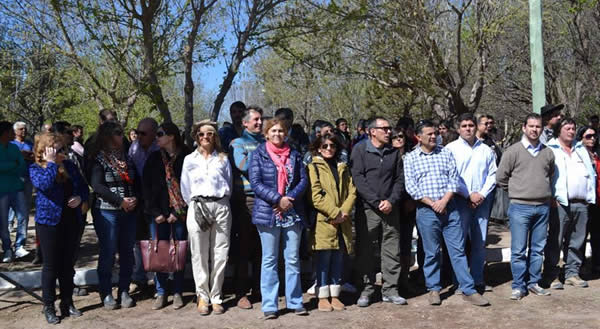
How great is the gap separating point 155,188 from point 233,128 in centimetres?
153

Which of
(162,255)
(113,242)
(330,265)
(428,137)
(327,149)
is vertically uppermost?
(428,137)

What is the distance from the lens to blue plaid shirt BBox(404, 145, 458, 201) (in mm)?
6449

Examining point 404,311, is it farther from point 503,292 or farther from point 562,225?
point 562,225

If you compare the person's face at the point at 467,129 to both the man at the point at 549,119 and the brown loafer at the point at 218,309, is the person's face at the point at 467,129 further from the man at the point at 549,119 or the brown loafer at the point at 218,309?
the brown loafer at the point at 218,309

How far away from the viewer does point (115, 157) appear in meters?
6.32

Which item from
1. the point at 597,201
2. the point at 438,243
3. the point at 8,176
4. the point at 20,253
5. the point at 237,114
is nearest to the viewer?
the point at 438,243

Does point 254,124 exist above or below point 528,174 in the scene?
above

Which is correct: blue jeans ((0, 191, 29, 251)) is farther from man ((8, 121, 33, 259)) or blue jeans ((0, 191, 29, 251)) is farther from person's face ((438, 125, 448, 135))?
person's face ((438, 125, 448, 135))

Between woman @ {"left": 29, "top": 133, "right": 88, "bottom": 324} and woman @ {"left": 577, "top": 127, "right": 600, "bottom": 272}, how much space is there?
5.99 m

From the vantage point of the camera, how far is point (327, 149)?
20.9 feet

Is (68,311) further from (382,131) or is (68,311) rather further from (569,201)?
(569,201)

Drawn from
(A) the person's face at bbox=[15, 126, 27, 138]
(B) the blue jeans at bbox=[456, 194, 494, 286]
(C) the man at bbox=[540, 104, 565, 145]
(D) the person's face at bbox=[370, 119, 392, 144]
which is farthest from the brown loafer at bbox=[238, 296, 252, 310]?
(A) the person's face at bbox=[15, 126, 27, 138]

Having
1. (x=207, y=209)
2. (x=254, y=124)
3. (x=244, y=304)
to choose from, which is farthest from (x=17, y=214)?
(x=254, y=124)

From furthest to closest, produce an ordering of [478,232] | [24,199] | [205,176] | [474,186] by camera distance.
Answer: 1. [24,199]
2. [478,232]
3. [474,186]
4. [205,176]
